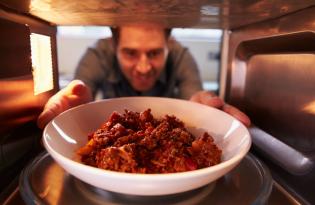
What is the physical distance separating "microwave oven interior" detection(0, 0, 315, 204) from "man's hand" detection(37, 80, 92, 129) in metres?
0.03

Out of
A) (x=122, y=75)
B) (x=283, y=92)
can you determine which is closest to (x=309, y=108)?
(x=283, y=92)

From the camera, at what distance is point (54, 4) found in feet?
1.43

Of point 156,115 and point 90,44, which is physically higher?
point 90,44

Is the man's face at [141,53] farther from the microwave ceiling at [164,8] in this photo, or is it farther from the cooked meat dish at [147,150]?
the cooked meat dish at [147,150]

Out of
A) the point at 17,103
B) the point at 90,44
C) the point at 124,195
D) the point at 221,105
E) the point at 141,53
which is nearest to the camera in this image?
the point at 124,195

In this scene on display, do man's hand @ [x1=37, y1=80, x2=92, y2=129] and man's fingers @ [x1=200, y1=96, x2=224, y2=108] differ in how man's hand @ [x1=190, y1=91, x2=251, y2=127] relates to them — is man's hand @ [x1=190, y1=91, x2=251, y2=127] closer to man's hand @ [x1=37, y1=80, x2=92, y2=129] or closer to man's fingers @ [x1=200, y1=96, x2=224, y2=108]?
man's fingers @ [x1=200, y1=96, x2=224, y2=108]

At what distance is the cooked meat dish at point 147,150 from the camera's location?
0.37m

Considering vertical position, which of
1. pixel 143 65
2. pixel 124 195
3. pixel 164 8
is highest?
pixel 164 8

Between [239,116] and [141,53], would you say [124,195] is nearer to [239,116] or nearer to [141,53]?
[239,116]

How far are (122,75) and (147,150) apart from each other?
0.94 m

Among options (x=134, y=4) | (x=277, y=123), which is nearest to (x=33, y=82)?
(x=134, y=4)

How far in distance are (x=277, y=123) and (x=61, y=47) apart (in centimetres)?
246

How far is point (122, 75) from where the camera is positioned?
1.33 metres

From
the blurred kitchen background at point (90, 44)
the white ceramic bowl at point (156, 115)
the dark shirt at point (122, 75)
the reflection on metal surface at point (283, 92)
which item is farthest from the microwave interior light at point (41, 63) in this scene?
the blurred kitchen background at point (90, 44)
